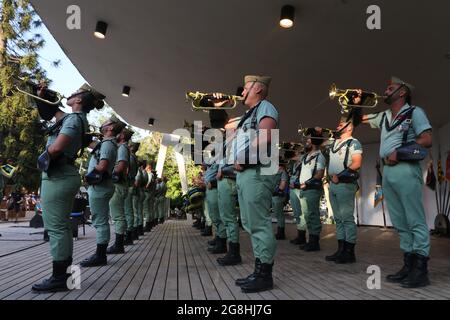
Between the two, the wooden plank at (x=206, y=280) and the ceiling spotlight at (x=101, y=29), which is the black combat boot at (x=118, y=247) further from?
the ceiling spotlight at (x=101, y=29)

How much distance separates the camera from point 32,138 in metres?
21.7

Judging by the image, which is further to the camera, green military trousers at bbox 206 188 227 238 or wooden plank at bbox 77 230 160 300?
green military trousers at bbox 206 188 227 238

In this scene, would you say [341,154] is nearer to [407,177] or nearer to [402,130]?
[402,130]

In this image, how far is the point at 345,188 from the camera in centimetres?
502

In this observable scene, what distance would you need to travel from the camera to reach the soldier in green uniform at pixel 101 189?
452cm

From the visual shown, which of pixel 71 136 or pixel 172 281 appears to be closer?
pixel 71 136

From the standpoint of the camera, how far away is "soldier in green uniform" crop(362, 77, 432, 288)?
11.1 feet

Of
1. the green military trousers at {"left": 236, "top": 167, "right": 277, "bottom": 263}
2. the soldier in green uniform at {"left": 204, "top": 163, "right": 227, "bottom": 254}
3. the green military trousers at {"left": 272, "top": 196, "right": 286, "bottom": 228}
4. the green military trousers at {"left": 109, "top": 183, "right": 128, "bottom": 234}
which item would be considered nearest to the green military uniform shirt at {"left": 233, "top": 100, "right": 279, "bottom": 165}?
the green military trousers at {"left": 236, "top": 167, "right": 277, "bottom": 263}

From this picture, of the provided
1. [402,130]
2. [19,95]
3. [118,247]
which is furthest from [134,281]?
[19,95]

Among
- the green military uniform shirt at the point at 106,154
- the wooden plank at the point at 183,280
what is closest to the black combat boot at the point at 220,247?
the wooden plank at the point at 183,280

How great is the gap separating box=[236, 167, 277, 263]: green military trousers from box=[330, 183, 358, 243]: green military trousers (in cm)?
193

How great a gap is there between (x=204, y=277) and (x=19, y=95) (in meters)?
20.0

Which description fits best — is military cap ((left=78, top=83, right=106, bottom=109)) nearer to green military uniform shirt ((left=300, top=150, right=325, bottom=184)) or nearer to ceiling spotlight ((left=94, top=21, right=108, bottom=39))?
ceiling spotlight ((left=94, top=21, right=108, bottom=39))
